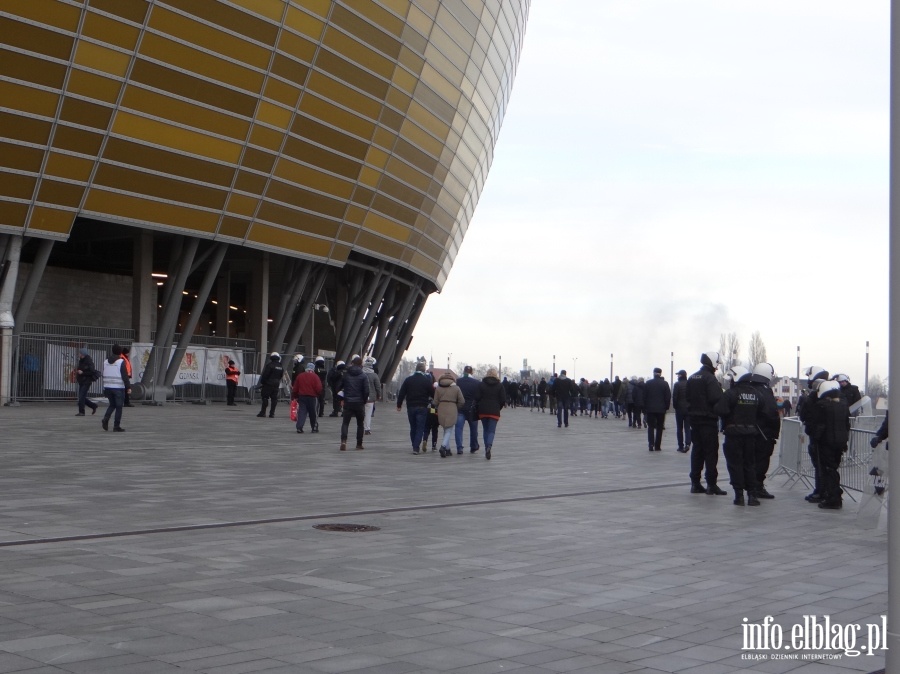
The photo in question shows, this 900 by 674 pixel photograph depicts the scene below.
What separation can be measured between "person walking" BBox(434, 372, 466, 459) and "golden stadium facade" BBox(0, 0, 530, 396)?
16.0 meters

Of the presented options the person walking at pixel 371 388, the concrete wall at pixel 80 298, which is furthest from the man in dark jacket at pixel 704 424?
the concrete wall at pixel 80 298

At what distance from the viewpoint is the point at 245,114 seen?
34.2 metres

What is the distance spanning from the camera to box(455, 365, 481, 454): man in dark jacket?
66.7 feet

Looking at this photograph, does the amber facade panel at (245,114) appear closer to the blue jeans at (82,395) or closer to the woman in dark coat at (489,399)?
the blue jeans at (82,395)

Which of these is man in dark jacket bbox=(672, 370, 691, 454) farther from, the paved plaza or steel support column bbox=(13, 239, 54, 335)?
steel support column bbox=(13, 239, 54, 335)

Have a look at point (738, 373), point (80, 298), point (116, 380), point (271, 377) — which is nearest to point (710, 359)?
point (738, 373)

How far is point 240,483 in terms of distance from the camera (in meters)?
13.9

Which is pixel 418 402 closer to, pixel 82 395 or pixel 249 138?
pixel 82 395

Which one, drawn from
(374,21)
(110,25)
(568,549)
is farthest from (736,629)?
(374,21)

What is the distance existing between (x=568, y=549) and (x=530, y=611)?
247 cm

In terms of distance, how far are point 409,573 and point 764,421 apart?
25.8ft

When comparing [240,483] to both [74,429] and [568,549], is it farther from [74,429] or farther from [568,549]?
[74,429]

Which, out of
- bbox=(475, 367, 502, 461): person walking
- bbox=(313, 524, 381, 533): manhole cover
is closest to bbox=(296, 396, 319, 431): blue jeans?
bbox=(475, 367, 502, 461): person walking

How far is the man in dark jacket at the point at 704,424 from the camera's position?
14.1 metres
